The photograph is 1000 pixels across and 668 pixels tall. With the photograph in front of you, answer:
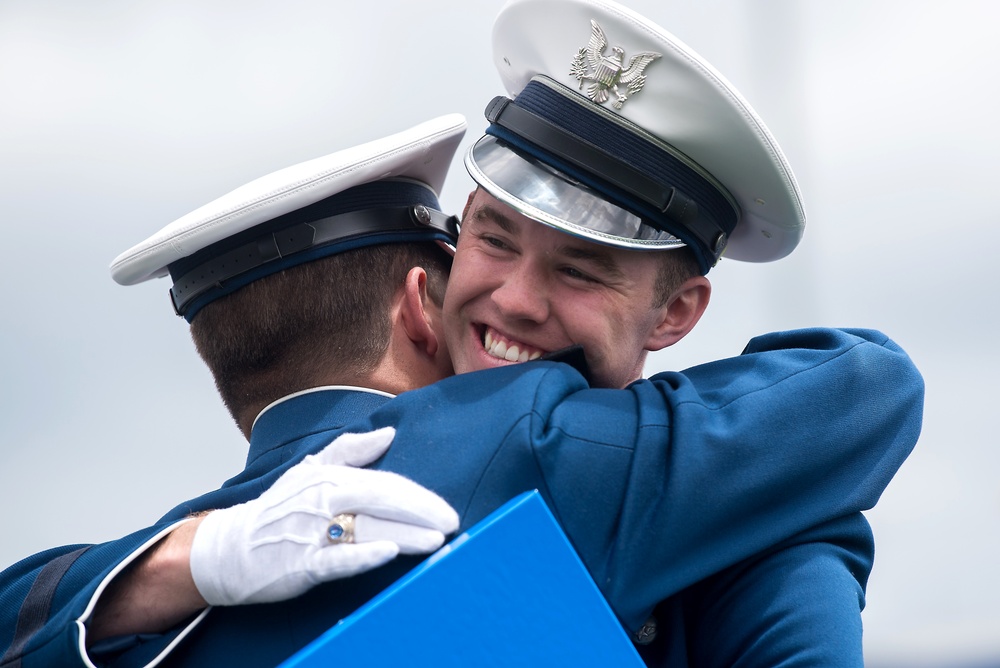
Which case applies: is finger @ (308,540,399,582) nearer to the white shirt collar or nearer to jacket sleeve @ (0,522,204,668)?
jacket sleeve @ (0,522,204,668)

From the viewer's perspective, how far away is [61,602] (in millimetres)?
1913

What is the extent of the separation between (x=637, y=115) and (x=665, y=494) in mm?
734

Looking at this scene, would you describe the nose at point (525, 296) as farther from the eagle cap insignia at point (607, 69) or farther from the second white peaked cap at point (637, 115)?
the eagle cap insignia at point (607, 69)

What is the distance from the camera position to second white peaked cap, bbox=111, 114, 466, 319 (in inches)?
88.5

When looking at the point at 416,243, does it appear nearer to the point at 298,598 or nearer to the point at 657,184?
the point at 657,184

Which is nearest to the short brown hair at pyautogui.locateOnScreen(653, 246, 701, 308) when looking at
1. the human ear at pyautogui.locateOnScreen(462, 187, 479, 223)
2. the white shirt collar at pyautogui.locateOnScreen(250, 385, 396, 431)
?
the human ear at pyautogui.locateOnScreen(462, 187, 479, 223)

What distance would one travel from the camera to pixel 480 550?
1467 millimetres

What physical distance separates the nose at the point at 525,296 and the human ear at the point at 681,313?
26cm

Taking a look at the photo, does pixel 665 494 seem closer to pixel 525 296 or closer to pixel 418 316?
pixel 525 296

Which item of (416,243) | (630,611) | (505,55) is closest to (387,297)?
(416,243)

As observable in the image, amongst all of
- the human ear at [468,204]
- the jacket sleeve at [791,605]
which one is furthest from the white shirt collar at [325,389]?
the jacket sleeve at [791,605]

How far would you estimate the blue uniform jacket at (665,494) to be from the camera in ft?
5.61

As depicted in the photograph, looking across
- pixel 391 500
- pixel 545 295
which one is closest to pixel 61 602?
pixel 391 500

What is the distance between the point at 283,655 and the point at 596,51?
3.80 ft
